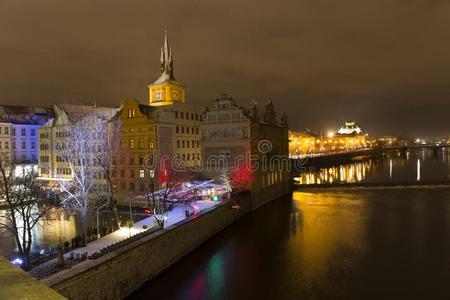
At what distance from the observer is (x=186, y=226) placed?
1029 inches

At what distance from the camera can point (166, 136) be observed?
50.7 m

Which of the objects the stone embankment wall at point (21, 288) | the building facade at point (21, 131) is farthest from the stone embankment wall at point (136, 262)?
the building facade at point (21, 131)

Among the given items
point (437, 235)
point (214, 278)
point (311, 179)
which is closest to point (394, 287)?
point (214, 278)

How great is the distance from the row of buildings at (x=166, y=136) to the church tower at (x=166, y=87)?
186mm

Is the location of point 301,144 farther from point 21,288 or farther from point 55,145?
point 21,288

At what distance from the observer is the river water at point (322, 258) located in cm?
2000

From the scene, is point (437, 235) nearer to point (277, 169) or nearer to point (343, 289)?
point (343, 289)

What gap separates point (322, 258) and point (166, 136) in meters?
31.5

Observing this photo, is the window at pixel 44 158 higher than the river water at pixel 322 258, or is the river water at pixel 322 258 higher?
the window at pixel 44 158

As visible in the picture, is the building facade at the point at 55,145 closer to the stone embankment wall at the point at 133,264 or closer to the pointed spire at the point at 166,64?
the pointed spire at the point at 166,64

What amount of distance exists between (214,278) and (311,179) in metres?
61.1

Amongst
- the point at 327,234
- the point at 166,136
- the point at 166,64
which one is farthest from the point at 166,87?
the point at 327,234

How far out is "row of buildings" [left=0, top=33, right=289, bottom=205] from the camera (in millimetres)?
43844

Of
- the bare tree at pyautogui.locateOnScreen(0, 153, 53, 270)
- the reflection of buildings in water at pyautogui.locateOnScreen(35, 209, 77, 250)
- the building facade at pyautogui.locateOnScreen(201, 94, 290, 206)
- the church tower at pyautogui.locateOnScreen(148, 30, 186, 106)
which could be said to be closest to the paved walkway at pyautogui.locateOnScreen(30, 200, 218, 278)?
the bare tree at pyautogui.locateOnScreen(0, 153, 53, 270)
